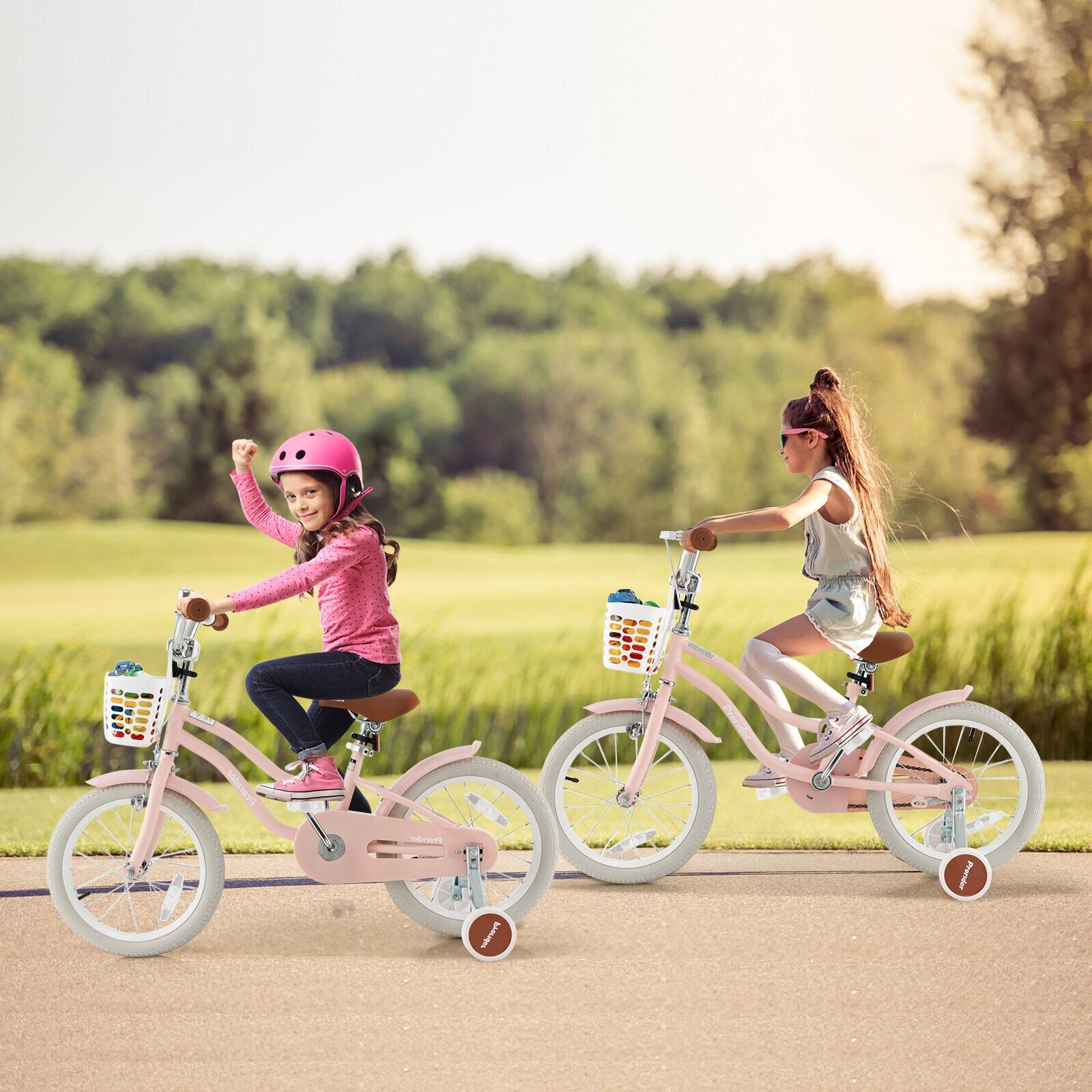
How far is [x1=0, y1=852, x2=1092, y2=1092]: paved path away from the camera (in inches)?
136

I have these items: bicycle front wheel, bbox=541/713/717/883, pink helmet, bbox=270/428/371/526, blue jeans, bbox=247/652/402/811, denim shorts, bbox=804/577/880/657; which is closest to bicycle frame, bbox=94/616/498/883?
blue jeans, bbox=247/652/402/811

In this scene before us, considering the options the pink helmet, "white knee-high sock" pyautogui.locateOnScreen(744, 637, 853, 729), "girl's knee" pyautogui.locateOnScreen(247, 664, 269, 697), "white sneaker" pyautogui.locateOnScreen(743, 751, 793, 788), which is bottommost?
"white sneaker" pyautogui.locateOnScreen(743, 751, 793, 788)

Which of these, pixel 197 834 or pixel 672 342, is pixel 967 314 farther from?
pixel 197 834

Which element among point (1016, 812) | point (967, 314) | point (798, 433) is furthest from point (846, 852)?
point (967, 314)

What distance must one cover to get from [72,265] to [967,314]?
9206mm

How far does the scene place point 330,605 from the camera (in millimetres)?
4281

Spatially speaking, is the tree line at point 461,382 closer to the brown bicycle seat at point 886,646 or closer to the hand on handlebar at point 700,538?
the brown bicycle seat at point 886,646

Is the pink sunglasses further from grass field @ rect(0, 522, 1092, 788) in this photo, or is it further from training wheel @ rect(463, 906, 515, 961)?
training wheel @ rect(463, 906, 515, 961)

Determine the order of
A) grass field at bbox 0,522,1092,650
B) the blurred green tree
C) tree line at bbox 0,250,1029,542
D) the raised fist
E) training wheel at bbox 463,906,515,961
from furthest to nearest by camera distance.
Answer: tree line at bbox 0,250,1029,542 < the blurred green tree < grass field at bbox 0,522,1092,650 < the raised fist < training wheel at bbox 463,906,515,961

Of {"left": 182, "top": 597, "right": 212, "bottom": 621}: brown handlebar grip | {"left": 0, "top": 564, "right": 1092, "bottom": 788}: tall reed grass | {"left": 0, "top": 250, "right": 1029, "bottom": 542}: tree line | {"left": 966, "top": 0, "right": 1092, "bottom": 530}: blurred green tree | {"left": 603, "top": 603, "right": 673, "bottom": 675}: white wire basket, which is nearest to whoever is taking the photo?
{"left": 182, "top": 597, "right": 212, "bottom": 621}: brown handlebar grip

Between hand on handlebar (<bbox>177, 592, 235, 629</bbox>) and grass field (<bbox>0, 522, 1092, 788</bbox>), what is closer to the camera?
hand on handlebar (<bbox>177, 592, 235, 629</bbox>)

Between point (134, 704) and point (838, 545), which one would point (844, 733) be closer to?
point (838, 545)

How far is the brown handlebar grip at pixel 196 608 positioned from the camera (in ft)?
12.9

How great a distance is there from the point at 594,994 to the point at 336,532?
148 cm
